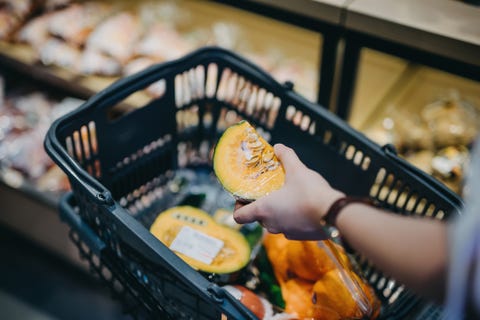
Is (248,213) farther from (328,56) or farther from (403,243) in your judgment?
(328,56)

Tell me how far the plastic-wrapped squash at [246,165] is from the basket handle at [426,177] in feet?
0.82

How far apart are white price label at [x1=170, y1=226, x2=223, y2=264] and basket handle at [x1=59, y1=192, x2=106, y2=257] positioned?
154mm

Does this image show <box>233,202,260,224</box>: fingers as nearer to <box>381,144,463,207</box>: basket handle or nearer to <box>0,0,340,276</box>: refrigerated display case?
<box>381,144,463,207</box>: basket handle

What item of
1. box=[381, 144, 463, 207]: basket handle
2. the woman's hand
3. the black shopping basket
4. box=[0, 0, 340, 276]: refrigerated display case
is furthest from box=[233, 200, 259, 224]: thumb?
box=[0, 0, 340, 276]: refrigerated display case

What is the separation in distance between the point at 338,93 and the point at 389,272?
2.77 ft

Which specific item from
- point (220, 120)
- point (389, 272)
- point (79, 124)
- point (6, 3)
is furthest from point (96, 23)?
point (389, 272)

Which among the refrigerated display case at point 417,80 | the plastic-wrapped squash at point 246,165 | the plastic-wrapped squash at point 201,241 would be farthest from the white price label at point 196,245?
the refrigerated display case at point 417,80

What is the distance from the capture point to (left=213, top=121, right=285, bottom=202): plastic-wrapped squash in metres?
0.86

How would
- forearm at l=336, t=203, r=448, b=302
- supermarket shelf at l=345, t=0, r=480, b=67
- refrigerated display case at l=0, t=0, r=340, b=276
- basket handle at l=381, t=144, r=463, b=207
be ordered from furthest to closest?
refrigerated display case at l=0, t=0, r=340, b=276 → supermarket shelf at l=345, t=0, r=480, b=67 → basket handle at l=381, t=144, r=463, b=207 → forearm at l=336, t=203, r=448, b=302

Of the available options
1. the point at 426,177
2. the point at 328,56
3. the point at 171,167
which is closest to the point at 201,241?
the point at 171,167

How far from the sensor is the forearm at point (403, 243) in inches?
23.3

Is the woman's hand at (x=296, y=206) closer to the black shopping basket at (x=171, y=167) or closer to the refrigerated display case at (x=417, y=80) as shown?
the black shopping basket at (x=171, y=167)

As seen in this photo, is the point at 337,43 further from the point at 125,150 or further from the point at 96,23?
the point at 96,23

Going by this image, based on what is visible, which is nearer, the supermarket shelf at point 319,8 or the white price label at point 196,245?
the white price label at point 196,245
